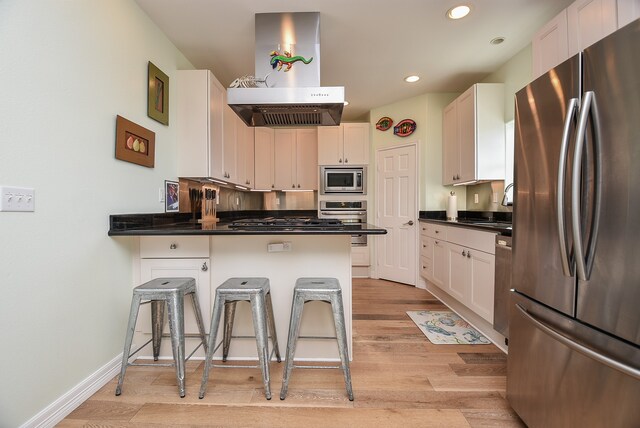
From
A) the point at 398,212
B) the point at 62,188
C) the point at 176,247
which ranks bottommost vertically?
the point at 176,247

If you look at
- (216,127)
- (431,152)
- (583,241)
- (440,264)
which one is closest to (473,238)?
(440,264)

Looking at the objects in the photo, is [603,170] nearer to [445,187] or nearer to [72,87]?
[72,87]

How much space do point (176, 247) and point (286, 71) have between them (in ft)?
4.75

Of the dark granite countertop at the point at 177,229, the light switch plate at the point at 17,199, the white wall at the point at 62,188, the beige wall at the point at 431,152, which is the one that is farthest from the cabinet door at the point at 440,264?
the light switch plate at the point at 17,199

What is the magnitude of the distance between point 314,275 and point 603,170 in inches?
56.9

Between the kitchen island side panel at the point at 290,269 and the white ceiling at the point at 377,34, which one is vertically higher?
the white ceiling at the point at 377,34

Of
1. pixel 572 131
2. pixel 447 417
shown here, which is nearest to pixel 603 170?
pixel 572 131

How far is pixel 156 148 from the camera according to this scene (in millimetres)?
2197

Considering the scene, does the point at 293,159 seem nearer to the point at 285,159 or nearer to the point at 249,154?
the point at 285,159

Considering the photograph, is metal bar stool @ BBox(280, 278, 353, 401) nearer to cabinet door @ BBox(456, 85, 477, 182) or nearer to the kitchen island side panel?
the kitchen island side panel

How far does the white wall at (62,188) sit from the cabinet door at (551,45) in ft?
9.58

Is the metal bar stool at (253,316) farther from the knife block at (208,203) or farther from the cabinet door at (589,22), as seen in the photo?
the cabinet door at (589,22)

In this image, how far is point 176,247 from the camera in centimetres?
180

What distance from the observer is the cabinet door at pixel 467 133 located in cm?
279
